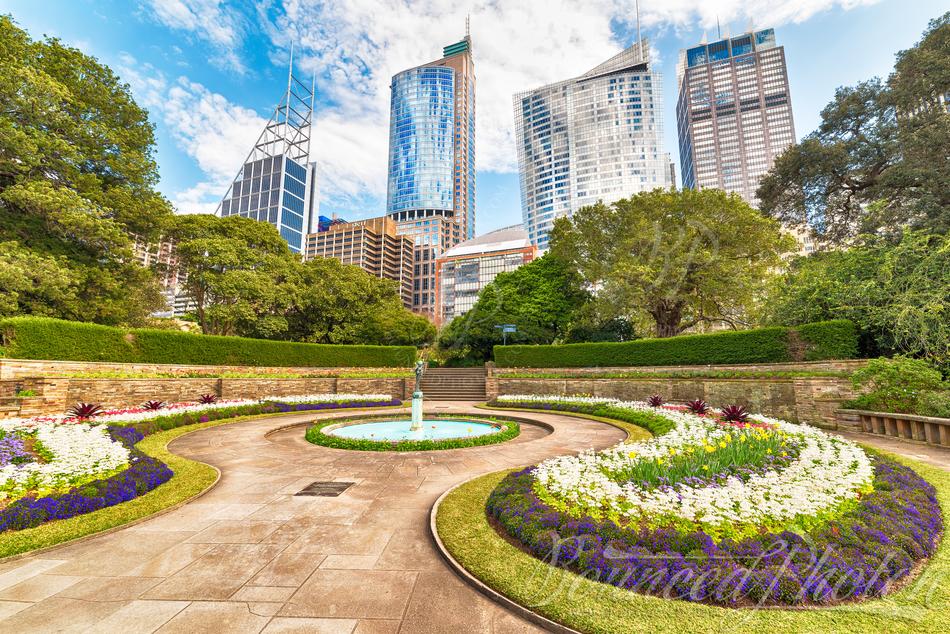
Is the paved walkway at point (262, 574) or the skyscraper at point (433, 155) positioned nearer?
the paved walkway at point (262, 574)

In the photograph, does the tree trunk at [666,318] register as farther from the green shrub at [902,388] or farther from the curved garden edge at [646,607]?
the curved garden edge at [646,607]

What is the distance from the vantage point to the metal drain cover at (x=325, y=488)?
227 inches

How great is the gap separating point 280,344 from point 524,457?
2065 centimetres

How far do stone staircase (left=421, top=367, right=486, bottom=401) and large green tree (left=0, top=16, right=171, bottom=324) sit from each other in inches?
666

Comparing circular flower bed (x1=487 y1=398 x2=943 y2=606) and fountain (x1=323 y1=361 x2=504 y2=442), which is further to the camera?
fountain (x1=323 y1=361 x2=504 y2=442)

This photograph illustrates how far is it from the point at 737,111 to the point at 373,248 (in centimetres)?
14870

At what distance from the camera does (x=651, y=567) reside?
10.2ft

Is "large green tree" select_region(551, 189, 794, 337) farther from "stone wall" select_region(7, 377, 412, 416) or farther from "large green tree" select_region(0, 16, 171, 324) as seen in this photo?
"large green tree" select_region(0, 16, 171, 324)

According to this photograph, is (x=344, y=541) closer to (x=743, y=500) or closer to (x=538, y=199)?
(x=743, y=500)

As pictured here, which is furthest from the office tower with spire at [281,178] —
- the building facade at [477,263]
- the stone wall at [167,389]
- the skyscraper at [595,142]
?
the stone wall at [167,389]

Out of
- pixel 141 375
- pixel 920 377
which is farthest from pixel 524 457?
pixel 141 375

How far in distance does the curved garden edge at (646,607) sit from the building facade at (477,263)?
8596 centimetres

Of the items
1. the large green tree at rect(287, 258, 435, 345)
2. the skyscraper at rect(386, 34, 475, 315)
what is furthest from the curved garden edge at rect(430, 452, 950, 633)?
the skyscraper at rect(386, 34, 475, 315)

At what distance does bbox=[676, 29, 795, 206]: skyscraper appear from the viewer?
138 m
